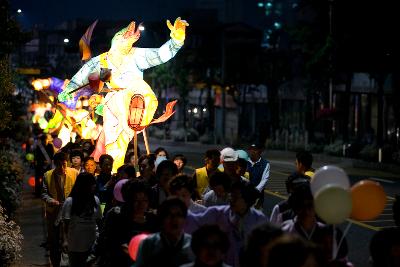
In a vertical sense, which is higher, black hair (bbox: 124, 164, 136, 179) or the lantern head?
the lantern head

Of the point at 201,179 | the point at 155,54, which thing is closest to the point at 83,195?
the point at 201,179

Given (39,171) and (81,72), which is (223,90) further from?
(81,72)

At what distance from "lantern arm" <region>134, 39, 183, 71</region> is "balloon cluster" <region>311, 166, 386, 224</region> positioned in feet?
26.2

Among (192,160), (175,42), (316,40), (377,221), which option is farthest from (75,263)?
(316,40)

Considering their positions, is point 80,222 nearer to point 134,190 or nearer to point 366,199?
point 134,190

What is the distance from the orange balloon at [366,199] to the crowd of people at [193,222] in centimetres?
24

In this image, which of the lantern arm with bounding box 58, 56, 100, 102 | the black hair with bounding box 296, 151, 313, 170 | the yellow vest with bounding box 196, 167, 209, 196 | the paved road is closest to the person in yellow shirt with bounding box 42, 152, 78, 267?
the yellow vest with bounding box 196, 167, 209, 196

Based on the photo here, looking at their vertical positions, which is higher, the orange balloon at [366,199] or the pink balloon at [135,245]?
the orange balloon at [366,199]

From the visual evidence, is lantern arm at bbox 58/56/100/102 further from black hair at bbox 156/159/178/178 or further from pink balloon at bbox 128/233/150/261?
pink balloon at bbox 128/233/150/261

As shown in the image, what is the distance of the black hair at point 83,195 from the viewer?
8219 millimetres

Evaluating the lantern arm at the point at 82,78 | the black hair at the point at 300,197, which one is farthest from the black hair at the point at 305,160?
the lantern arm at the point at 82,78

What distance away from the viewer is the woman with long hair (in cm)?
829

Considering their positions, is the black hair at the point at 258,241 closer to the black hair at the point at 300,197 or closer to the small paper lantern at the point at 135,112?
the black hair at the point at 300,197

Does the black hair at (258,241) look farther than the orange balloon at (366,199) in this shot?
No
